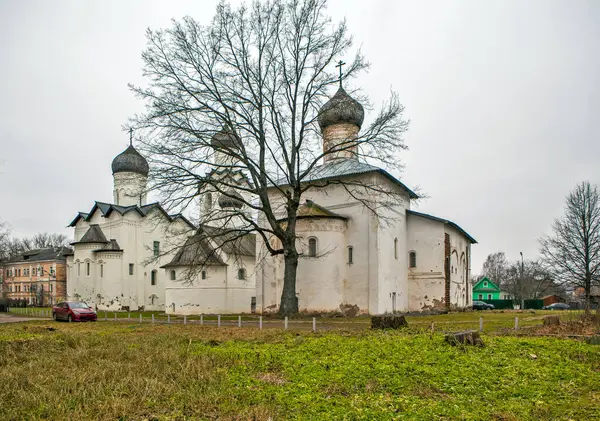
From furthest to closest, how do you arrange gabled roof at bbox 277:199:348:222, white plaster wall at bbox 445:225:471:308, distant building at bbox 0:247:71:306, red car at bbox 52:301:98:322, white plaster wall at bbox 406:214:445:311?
distant building at bbox 0:247:71:306, white plaster wall at bbox 445:225:471:308, white plaster wall at bbox 406:214:445:311, gabled roof at bbox 277:199:348:222, red car at bbox 52:301:98:322

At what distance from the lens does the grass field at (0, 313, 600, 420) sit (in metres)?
7.25

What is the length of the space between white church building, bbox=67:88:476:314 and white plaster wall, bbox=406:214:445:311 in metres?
0.07

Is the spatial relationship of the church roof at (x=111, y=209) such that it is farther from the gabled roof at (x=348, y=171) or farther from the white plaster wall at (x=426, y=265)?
the white plaster wall at (x=426, y=265)

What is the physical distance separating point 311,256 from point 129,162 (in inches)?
1013

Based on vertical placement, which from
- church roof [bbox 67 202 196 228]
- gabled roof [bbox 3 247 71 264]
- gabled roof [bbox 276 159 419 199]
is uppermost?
gabled roof [bbox 276 159 419 199]

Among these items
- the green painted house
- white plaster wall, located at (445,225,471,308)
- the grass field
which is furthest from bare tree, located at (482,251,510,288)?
the grass field

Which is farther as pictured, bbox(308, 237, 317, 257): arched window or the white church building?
bbox(308, 237, 317, 257): arched window

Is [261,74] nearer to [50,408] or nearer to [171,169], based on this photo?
[171,169]

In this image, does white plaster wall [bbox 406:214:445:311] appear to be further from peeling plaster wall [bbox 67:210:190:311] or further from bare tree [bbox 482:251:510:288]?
bare tree [bbox 482:251:510:288]

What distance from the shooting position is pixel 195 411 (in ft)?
24.1

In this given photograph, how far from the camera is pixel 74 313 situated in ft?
93.0

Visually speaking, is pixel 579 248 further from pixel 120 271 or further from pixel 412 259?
pixel 120 271

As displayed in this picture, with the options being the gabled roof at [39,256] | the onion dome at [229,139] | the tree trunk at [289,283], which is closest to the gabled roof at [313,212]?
the tree trunk at [289,283]

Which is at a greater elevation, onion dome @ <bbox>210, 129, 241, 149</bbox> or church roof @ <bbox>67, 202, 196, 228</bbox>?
onion dome @ <bbox>210, 129, 241, 149</bbox>
